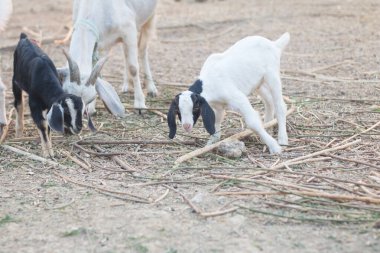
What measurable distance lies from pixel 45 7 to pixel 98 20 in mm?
8730

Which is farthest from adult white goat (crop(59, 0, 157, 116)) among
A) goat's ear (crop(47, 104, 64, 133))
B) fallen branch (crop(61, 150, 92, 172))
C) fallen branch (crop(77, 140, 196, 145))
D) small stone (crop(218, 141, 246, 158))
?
small stone (crop(218, 141, 246, 158))

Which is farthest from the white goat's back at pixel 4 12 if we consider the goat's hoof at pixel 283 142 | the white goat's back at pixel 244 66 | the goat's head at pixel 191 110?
the goat's hoof at pixel 283 142

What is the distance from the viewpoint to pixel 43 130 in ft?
20.3

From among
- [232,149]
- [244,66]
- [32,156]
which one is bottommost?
[32,156]

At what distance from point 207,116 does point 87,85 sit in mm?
1226

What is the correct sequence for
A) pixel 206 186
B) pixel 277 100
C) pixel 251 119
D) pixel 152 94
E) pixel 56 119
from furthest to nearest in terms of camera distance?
pixel 152 94 < pixel 277 100 < pixel 251 119 < pixel 56 119 < pixel 206 186

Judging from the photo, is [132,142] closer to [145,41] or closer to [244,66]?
[244,66]

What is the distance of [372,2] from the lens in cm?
1445

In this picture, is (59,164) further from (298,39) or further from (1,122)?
(298,39)

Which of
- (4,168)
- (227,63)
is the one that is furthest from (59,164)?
(227,63)

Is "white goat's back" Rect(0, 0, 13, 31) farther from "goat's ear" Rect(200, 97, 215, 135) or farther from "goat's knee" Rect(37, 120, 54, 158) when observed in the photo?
"goat's ear" Rect(200, 97, 215, 135)

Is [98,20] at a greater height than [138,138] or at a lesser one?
greater

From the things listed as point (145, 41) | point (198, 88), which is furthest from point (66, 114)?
point (145, 41)

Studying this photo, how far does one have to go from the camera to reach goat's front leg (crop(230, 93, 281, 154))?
5934 mm
